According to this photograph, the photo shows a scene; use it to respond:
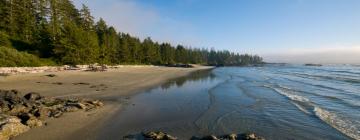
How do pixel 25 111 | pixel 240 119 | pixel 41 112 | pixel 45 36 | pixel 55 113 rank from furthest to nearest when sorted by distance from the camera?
pixel 45 36, pixel 240 119, pixel 55 113, pixel 25 111, pixel 41 112

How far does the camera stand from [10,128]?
29.5 ft

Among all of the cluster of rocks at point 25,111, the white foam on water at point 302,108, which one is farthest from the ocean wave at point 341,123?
the cluster of rocks at point 25,111

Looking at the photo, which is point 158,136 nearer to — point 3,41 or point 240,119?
point 240,119

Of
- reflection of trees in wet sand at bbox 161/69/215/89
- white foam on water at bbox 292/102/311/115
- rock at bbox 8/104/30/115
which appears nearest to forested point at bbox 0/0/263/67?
reflection of trees in wet sand at bbox 161/69/215/89

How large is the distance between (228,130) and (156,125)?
3.33 meters

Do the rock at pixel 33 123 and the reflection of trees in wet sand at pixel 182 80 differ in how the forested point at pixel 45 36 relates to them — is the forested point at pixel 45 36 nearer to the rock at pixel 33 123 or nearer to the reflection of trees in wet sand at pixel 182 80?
the reflection of trees in wet sand at pixel 182 80

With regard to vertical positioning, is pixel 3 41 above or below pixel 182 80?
above

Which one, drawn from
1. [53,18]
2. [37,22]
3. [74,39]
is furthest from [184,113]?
[37,22]

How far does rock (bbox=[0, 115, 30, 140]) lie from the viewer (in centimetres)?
865

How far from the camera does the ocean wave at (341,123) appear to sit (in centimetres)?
1144

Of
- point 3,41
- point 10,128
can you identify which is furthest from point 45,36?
point 10,128

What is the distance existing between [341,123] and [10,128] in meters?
15.0

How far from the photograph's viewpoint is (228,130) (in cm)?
1143

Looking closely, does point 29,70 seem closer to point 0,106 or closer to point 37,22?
point 0,106
